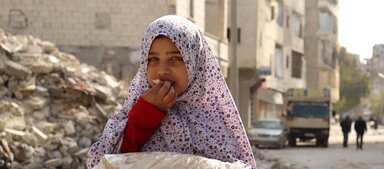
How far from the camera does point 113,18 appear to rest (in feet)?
85.6

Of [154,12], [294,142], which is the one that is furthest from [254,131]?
[154,12]

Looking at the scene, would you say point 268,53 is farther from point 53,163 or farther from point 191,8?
point 53,163

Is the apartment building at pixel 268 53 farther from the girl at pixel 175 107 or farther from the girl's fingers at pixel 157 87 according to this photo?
the girl's fingers at pixel 157 87

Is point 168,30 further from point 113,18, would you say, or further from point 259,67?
point 259,67

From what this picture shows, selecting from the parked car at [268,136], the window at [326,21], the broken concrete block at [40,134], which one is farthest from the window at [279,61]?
the broken concrete block at [40,134]

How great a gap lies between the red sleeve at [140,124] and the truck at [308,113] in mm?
27033

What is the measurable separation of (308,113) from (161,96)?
2758 cm

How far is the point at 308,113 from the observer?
96.9ft

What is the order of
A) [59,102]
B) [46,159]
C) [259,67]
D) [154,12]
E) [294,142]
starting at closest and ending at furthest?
1. [46,159]
2. [59,102]
3. [154,12]
4. [294,142]
5. [259,67]

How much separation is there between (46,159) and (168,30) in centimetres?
1241

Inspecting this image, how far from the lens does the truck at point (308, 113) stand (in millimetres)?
29234

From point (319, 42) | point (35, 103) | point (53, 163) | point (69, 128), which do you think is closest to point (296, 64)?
point (319, 42)

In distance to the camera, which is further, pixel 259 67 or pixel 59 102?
pixel 259 67

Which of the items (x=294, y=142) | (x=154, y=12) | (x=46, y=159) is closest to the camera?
(x=46, y=159)
